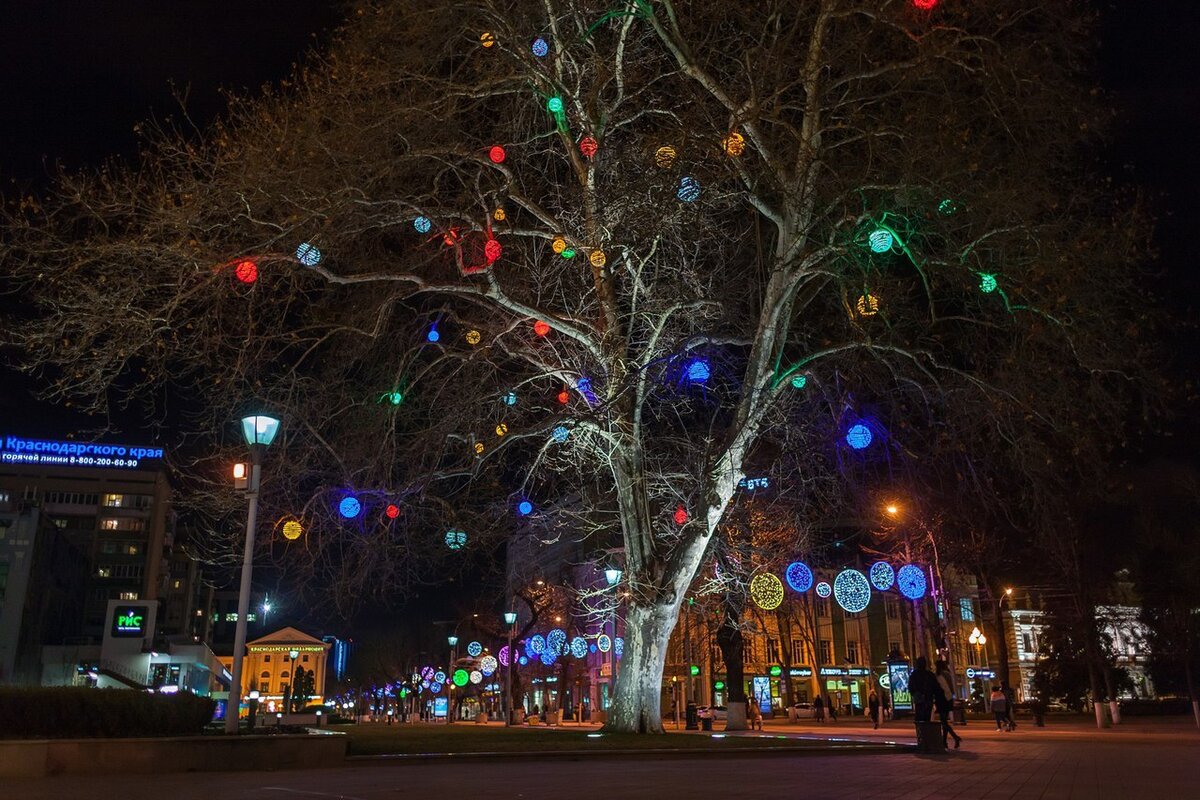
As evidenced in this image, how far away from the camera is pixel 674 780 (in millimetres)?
9438

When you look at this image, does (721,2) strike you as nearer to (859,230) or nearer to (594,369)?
(859,230)

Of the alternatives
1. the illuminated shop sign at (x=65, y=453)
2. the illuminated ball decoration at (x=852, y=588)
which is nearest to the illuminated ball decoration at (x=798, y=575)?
the illuminated ball decoration at (x=852, y=588)

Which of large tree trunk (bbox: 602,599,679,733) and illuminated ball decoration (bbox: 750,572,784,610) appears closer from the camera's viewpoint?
large tree trunk (bbox: 602,599,679,733)

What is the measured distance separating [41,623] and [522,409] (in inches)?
2982

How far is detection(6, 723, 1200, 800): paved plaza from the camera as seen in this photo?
26.4ft

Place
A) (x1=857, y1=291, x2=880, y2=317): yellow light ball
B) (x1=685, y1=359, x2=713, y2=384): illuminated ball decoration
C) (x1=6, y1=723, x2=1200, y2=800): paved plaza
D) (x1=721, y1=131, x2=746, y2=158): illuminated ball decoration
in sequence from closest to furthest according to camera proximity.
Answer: (x1=6, y1=723, x2=1200, y2=800): paved plaza, (x1=857, y1=291, x2=880, y2=317): yellow light ball, (x1=721, y1=131, x2=746, y2=158): illuminated ball decoration, (x1=685, y1=359, x2=713, y2=384): illuminated ball decoration

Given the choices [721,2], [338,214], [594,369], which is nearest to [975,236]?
[721,2]

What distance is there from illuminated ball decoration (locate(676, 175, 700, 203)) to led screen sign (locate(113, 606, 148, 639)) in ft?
219

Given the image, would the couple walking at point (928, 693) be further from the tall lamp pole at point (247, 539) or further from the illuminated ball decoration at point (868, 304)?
the tall lamp pole at point (247, 539)

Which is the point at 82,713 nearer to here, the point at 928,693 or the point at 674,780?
the point at 674,780

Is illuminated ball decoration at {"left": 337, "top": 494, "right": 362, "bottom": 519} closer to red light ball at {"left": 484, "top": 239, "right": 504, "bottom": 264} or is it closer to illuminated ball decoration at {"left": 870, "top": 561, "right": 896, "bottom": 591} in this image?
red light ball at {"left": 484, "top": 239, "right": 504, "bottom": 264}

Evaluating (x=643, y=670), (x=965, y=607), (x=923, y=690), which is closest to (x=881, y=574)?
(x=923, y=690)

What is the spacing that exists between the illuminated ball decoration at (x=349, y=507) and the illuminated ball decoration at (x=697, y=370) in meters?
6.66

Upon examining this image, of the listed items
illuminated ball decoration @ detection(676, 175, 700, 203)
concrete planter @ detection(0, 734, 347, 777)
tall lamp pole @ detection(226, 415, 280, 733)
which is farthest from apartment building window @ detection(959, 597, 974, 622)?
tall lamp pole @ detection(226, 415, 280, 733)
